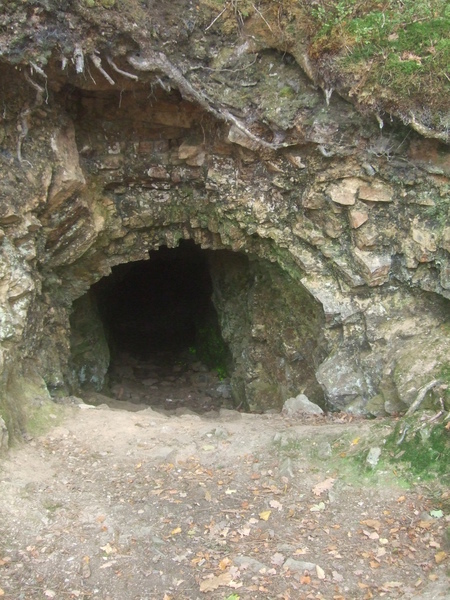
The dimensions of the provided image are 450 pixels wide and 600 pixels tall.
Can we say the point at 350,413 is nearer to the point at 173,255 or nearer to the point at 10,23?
the point at 10,23

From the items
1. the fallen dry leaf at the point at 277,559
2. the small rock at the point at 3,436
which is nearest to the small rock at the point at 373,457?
the fallen dry leaf at the point at 277,559

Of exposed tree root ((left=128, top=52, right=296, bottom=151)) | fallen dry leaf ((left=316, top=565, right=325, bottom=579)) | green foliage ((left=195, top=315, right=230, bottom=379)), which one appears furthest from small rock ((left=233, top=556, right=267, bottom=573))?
green foliage ((left=195, top=315, right=230, bottom=379))

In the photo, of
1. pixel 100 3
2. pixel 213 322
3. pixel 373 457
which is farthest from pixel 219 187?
pixel 213 322

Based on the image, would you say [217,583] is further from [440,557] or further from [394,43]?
[394,43]

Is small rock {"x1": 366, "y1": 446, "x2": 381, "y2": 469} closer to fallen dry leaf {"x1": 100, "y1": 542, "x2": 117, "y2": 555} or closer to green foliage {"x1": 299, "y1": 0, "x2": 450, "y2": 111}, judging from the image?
fallen dry leaf {"x1": 100, "y1": 542, "x2": 117, "y2": 555}

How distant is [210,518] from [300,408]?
99.4 inches

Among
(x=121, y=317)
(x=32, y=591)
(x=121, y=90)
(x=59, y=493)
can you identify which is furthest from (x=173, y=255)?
(x=32, y=591)

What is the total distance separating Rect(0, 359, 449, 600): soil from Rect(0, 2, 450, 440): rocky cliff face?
3.39 ft

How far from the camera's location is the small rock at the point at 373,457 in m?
4.48

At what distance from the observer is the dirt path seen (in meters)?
3.50

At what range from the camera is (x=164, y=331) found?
43.0 ft

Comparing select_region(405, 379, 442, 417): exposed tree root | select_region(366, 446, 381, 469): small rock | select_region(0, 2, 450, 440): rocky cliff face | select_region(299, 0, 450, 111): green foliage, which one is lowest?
select_region(366, 446, 381, 469): small rock

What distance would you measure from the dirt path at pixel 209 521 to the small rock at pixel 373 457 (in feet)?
0.46

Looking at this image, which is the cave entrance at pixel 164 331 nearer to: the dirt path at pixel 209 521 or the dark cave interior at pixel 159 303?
the dark cave interior at pixel 159 303
